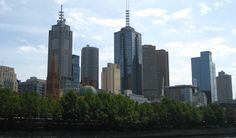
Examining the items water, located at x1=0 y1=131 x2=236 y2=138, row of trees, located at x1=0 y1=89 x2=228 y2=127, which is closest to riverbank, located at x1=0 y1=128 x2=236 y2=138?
water, located at x1=0 y1=131 x2=236 y2=138

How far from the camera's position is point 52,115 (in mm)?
101625

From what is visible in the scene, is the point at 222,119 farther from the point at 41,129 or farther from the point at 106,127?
the point at 41,129

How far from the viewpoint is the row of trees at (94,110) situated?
92719 mm

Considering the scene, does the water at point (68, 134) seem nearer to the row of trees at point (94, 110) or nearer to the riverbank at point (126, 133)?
the riverbank at point (126, 133)

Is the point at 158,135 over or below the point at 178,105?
below

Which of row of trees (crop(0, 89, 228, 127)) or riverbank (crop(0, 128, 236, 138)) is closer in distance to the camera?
riverbank (crop(0, 128, 236, 138))

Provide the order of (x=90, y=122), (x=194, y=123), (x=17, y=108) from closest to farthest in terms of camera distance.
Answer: (x=17, y=108)
(x=90, y=122)
(x=194, y=123)

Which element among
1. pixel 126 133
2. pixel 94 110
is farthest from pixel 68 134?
pixel 126 133

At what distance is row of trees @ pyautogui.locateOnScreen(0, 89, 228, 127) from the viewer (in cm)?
9272

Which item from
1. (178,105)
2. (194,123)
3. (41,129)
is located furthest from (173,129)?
(41,129)

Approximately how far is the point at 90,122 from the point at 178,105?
1574 inches

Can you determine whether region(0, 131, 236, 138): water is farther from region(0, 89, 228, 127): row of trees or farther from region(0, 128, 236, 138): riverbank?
region(0, 89, 228, 127): row of trees

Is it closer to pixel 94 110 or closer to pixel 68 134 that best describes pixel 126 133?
pixel 94 110

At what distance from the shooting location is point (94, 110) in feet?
345
